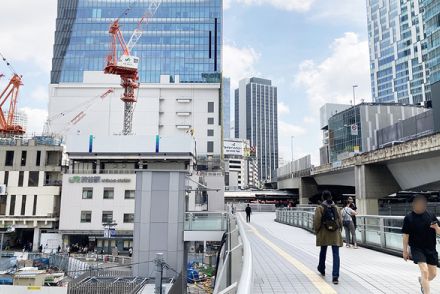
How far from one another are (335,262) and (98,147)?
43.5m

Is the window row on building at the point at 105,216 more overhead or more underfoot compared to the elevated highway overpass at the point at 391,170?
more underfoot

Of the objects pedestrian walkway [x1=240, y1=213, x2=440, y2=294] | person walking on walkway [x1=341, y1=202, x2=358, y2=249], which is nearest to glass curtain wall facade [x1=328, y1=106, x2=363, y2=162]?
person walking on walkway [x1=341, y1=202, x2=358, y2=249]

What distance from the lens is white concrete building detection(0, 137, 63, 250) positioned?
1694 inches

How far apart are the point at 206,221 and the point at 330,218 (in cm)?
1577

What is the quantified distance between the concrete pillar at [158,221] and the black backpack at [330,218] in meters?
17.6

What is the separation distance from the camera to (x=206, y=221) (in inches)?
865

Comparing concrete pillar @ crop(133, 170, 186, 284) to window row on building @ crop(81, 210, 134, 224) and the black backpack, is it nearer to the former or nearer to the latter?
the black backpack

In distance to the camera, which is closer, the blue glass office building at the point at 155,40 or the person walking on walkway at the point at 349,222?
the person walking on walkway at the point at 349,222

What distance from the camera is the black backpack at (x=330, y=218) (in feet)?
22.1

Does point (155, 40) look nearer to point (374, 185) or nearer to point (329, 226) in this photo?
point (374, 185)

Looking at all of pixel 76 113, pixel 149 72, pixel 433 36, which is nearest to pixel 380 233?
pixel 433 36

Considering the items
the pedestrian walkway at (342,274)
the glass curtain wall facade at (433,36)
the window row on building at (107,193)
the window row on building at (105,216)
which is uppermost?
the glass curtain wall facade at (433,36)

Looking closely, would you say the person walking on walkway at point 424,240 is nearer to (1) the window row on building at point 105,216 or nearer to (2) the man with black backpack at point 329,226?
(2) the man with black backpack at point 329,226

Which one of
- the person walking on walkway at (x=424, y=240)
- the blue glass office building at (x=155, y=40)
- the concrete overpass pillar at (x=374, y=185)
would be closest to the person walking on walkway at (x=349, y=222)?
the person walking on walkway at (x=424, y=240)
